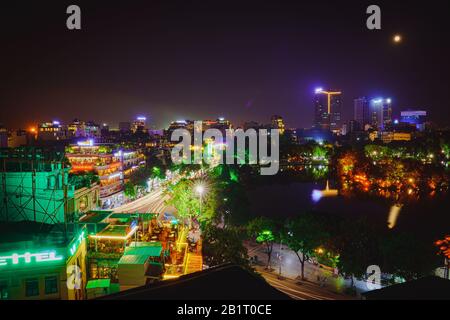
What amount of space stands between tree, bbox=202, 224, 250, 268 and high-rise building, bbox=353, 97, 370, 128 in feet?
380

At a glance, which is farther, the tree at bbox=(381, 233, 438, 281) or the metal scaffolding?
the tree at bbox=(381, 233, 438, 281)

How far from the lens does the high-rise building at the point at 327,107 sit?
131000mm

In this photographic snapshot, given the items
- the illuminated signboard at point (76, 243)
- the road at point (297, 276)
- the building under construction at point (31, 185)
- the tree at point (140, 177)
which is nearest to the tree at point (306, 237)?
the road at point (297, 276)

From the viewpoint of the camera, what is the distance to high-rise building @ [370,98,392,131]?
364 ft

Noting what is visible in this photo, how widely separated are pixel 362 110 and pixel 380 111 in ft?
19.7

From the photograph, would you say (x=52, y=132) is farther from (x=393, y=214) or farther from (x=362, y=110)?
(x=362, y=110)

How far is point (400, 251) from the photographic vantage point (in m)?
9.62

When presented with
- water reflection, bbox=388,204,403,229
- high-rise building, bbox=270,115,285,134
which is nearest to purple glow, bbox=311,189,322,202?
water reflection, bbox=388,204,403,229

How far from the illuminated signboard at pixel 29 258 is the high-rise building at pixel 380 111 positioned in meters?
116

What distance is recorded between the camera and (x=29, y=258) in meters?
6.37

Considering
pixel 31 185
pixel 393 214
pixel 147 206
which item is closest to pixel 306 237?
pixel 31 185

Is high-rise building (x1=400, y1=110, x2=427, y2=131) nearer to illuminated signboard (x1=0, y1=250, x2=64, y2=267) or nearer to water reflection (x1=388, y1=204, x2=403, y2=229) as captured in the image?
water reflection (x1=388, y1=204, x2=403, y2=229)

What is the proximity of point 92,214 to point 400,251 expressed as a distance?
9.03 metres

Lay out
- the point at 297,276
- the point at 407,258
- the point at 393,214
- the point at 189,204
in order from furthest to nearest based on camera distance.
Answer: the point at 393,214 → the point at 189,204 → the point at 297,276 → the point at 407,258
